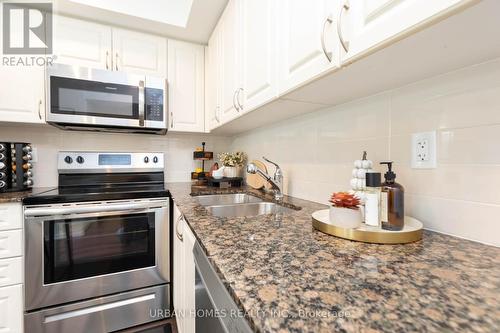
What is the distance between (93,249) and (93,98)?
3.40ft

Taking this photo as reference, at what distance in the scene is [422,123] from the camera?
75 cm

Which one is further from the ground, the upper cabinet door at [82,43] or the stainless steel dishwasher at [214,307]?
the upper cabinet door at [82,43]

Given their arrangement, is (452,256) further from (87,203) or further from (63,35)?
(63,35)

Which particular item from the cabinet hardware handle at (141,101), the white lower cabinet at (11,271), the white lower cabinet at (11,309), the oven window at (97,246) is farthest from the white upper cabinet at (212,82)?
the white lower cabinet at (11,309)

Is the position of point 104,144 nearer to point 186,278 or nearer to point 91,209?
point 91,209

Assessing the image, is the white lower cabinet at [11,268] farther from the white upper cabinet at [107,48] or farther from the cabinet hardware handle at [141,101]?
the white upper cabinet at [107,48]

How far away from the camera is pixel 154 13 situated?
1.62m

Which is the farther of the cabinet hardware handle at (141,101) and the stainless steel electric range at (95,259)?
the cabinet hardware handle at (141,101)

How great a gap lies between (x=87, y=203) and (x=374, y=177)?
1537mm

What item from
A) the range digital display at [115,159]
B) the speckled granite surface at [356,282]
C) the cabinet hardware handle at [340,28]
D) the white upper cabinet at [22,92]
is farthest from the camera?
the range digital display at [115,159]

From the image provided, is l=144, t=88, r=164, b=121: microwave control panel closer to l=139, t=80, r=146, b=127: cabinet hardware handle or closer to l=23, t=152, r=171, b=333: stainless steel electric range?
l=139, t=80, r=146, b=127: cabinet hardware handle

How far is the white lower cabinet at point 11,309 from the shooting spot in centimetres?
120

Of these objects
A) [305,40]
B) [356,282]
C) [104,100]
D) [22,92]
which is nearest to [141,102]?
[104,100]

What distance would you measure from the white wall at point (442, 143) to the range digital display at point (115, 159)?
164 centimetres
